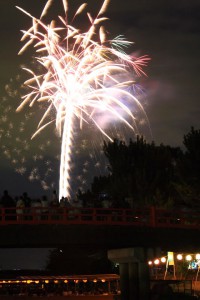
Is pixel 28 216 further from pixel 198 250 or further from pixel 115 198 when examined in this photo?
pixel 198 250

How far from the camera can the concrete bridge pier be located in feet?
115

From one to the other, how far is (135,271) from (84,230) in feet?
18.8

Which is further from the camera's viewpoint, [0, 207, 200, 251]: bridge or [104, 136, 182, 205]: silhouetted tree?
[104, 136, 182, 205]: silhouetted tree

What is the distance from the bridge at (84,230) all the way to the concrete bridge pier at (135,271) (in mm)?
1120

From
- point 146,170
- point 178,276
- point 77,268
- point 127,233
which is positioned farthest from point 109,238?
point 77,268

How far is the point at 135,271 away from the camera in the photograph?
3625cm

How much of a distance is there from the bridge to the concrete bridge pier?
112cm

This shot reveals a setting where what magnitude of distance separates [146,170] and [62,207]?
1808 inches

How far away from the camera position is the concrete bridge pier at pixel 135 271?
35125 mm

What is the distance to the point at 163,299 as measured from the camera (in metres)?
33.5

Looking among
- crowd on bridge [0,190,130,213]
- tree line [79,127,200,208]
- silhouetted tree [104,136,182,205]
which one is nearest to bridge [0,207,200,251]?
crowd on bridge [0,190,130,213]

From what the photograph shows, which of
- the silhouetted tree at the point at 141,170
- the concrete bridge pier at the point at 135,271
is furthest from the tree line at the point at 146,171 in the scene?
the concrete bridge pier at the point at 135,271

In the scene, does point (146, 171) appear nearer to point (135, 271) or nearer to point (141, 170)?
point (141, 170)

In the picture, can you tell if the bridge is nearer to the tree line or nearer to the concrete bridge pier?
the concrete bridge pier
